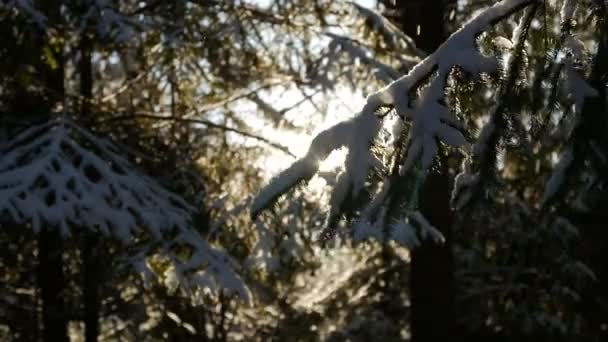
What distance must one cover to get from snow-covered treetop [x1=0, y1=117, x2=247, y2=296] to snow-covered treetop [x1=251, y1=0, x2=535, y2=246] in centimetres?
369

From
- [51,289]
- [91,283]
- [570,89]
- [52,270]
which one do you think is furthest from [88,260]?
[570,89]

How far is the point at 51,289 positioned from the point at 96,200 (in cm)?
247

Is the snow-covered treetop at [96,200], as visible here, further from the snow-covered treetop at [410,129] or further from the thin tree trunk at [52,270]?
the snow-covered treetop at [410,129]

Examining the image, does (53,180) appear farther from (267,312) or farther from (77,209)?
(267,312)

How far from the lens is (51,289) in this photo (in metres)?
7.58

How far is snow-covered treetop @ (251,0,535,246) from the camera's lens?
6.84 feet

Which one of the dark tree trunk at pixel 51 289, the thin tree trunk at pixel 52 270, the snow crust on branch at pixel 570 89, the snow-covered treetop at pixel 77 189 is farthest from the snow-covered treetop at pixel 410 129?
the dark tree trunk at pixel 51 289

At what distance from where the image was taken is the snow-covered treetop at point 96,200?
547 centimetres

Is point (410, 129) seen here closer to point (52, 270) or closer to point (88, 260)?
point (88, 260)

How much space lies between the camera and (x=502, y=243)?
10.6 meters

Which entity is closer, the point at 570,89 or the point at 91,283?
the point at 570,89

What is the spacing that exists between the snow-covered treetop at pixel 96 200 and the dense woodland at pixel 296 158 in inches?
0.8

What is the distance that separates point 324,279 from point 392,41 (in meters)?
7.08

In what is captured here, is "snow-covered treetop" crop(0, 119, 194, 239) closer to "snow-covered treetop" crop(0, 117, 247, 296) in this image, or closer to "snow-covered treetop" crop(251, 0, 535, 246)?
"snow-covered treetop" crop(0, 117, 247, 296)
